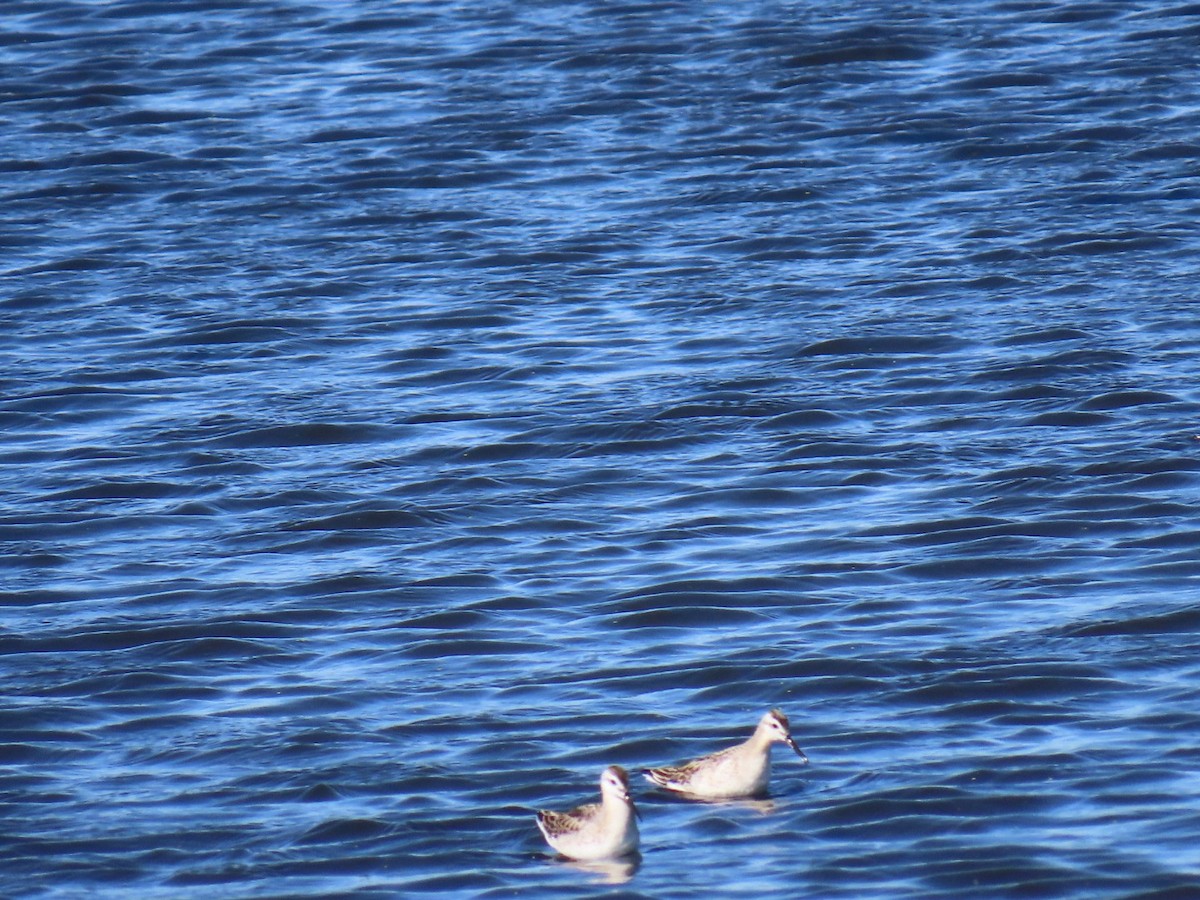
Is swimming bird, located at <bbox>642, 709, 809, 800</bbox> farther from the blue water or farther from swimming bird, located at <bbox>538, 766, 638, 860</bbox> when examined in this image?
swimming bird, located at <bbox>538, 766, 638, 860</bbox>

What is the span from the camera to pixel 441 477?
1631 centimetres

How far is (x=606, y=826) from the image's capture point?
408 inches

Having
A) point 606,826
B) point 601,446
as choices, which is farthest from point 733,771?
point 601,446

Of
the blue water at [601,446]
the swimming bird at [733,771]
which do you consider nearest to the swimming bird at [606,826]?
the blue water at [601,446]

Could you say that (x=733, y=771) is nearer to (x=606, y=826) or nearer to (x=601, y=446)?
(x=606, y=826)

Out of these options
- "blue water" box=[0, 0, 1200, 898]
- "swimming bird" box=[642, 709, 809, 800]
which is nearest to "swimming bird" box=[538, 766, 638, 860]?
"blue water" box=[0, 0, 1200, 898]

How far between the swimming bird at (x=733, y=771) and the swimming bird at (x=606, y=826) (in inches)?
23.8

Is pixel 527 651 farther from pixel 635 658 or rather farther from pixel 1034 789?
pixel 1034 789

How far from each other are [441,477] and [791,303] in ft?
14.2

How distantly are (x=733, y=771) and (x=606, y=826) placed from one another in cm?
86

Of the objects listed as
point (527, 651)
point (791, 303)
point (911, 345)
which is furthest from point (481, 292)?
point (527, 651)

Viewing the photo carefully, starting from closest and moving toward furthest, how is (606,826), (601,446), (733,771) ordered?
(606,826) < (733,771) < (601,446)

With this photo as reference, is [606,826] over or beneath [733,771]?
over

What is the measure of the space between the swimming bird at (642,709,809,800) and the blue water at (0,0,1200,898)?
14 centimetres
